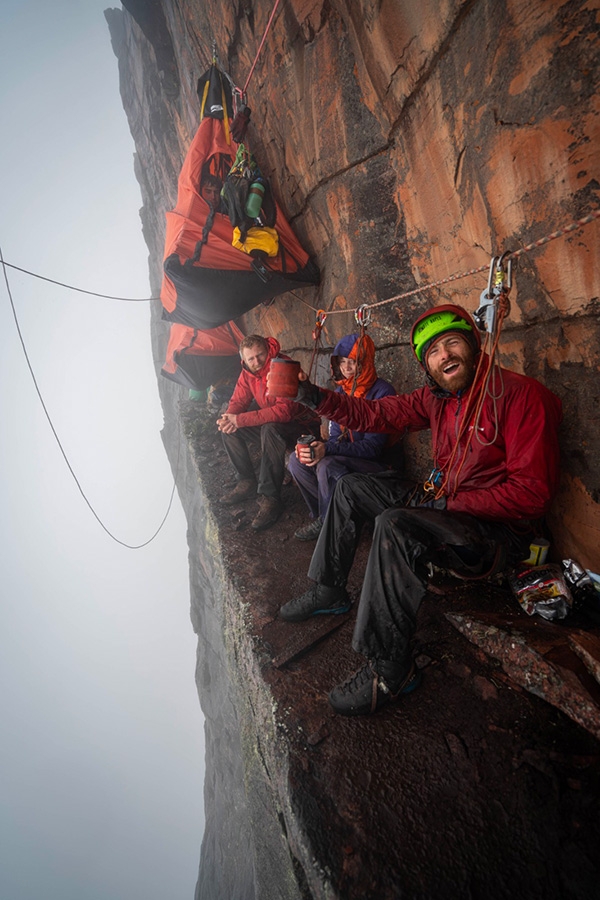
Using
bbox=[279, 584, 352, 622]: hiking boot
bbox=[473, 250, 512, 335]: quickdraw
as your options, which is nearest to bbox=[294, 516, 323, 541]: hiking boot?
bbox=[279, 584, 352, 622]: hiking boot

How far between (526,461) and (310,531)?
2495 mm

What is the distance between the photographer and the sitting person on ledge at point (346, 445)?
10.9ft

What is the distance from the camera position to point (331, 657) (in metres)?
2.66

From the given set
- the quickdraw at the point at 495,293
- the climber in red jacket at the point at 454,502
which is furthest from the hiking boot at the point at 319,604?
the quickdraw at the point at 495,293

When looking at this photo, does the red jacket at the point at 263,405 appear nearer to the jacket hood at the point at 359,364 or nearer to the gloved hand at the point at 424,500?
the jacket hood at the point at 359,364

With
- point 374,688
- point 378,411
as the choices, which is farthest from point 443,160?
point 374,688

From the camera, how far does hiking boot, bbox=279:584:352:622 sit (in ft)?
9.37

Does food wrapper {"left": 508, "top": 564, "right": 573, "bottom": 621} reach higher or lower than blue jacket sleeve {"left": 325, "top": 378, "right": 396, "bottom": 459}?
lower

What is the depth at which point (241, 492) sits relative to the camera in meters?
5.18

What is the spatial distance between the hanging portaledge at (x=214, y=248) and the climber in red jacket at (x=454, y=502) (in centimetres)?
276

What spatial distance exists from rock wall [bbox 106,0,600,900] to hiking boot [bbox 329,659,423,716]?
481 mm

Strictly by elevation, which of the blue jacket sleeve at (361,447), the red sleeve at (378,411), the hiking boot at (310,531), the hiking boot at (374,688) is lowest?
the hiking boot at (374,688)

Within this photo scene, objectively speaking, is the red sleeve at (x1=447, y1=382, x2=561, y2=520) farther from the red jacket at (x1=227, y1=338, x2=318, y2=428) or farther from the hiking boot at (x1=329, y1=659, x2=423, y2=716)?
the red jacket at (x1=227, y1=338, x2=318, y2=428)

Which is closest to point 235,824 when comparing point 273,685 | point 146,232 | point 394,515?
point 273,685
